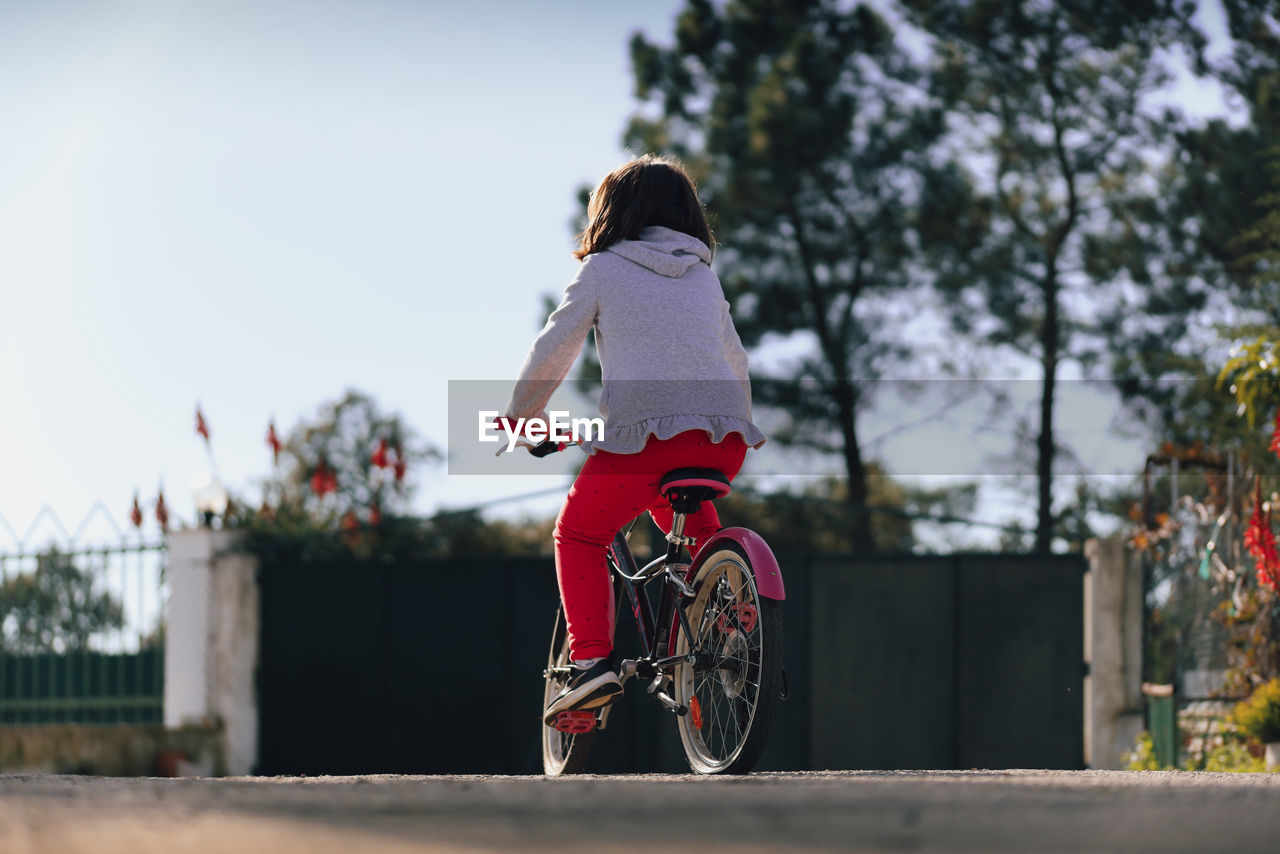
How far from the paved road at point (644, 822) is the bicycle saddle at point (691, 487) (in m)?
1.32

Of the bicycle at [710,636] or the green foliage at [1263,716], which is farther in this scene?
the green foliage at [1263,716]

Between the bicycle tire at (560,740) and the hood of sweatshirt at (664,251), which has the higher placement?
the hood of sweatshirt at (664,251)

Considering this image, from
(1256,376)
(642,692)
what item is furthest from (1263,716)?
(642,692)

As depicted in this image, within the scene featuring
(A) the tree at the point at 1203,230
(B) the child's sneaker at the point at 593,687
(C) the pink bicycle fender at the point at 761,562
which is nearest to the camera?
(C) the pink bicycle fender at the point at 761,562

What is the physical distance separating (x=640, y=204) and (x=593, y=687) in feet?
3.86

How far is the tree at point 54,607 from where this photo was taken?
9969 millimetres

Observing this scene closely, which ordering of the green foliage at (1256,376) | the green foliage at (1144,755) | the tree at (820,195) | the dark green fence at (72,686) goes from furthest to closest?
the tree at (820,195), the dark green fence at (72,686), the green foliage at (1144,755), the green foliage at (1256,376)

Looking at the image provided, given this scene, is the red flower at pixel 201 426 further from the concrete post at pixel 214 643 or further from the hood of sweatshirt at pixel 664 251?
the hood of sweatshirt at pixel 664 251

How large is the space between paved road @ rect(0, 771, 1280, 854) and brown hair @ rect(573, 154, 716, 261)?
1.85m

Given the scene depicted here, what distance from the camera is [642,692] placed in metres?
10.6

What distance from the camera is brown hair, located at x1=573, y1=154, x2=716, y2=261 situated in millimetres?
3775

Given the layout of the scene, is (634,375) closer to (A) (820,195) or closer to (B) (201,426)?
(B) (201,426)

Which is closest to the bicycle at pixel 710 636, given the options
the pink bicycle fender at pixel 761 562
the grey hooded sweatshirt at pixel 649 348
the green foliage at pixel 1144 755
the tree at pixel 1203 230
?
the pink bicycle fender at pixel 761 562

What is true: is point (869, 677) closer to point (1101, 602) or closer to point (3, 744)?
point (1101, 602)
